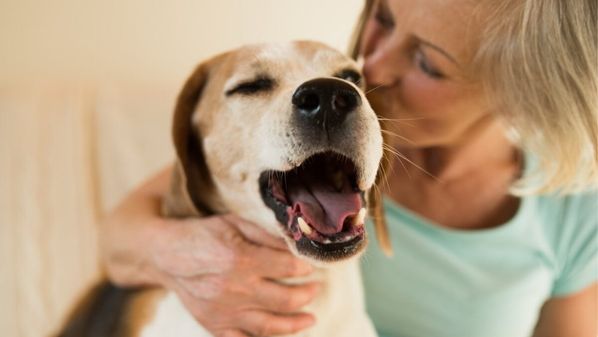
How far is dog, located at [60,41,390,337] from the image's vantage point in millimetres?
663

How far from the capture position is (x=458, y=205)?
3.91ft

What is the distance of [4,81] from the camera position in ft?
4.04

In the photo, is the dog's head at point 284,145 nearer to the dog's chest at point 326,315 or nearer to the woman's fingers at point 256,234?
the woman's fingers at point 256,234

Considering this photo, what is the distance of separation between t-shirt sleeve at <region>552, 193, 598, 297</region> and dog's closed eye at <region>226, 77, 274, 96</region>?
2.45 feet

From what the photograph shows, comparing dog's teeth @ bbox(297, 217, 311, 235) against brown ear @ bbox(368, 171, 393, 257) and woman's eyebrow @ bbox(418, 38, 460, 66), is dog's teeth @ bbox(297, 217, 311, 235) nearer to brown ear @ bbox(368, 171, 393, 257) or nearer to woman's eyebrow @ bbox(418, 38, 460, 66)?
brown ear @ bbox(368, 171, 393, 257)

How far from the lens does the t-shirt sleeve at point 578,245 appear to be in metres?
1.12

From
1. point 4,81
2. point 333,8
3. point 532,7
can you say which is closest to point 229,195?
point 333,8

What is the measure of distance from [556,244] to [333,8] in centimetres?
72

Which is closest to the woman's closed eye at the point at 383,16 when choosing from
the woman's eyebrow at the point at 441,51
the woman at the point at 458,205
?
the woman at the point at 458,205

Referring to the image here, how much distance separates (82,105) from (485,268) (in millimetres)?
1062

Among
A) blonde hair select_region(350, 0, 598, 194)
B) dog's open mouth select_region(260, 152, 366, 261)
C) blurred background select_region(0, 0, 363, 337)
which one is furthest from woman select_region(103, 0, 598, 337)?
blurred background select_region(0, 0, 363, 337)

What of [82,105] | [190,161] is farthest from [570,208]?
[82,105]

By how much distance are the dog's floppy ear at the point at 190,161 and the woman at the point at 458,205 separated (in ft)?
0.13

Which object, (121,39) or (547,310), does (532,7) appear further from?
(121,39)
